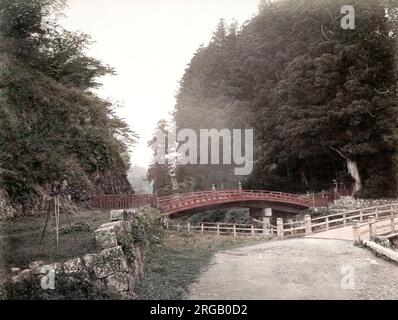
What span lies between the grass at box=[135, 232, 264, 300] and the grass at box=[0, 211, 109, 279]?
1760 millimetres

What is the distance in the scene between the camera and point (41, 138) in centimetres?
1321

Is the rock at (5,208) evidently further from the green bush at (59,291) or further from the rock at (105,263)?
the rock at (105,263)

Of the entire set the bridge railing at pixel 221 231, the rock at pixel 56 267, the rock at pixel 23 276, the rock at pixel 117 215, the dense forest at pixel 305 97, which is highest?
the dense forest at pixel 305 97

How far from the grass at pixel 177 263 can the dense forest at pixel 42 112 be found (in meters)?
3.90

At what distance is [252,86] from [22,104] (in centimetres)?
3425

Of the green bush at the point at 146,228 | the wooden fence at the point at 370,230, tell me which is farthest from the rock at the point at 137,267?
the wooden fence at the point at 370,230

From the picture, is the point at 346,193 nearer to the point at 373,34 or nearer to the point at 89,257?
the point at 373,34

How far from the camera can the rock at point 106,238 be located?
9.16 m

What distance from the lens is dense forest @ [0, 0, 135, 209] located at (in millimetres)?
12977

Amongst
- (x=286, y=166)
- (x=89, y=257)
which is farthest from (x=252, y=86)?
(x=89, y=257)

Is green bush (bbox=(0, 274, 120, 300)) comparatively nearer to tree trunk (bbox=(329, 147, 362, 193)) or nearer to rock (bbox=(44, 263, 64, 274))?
rock (bbox=(44, 263, 64, 274))

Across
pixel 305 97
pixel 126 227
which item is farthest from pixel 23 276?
pixel 305 97

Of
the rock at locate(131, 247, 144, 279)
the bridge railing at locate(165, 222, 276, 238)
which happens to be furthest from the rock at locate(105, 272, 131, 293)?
the bridge railing at locate(165, 222, 276, 238)
